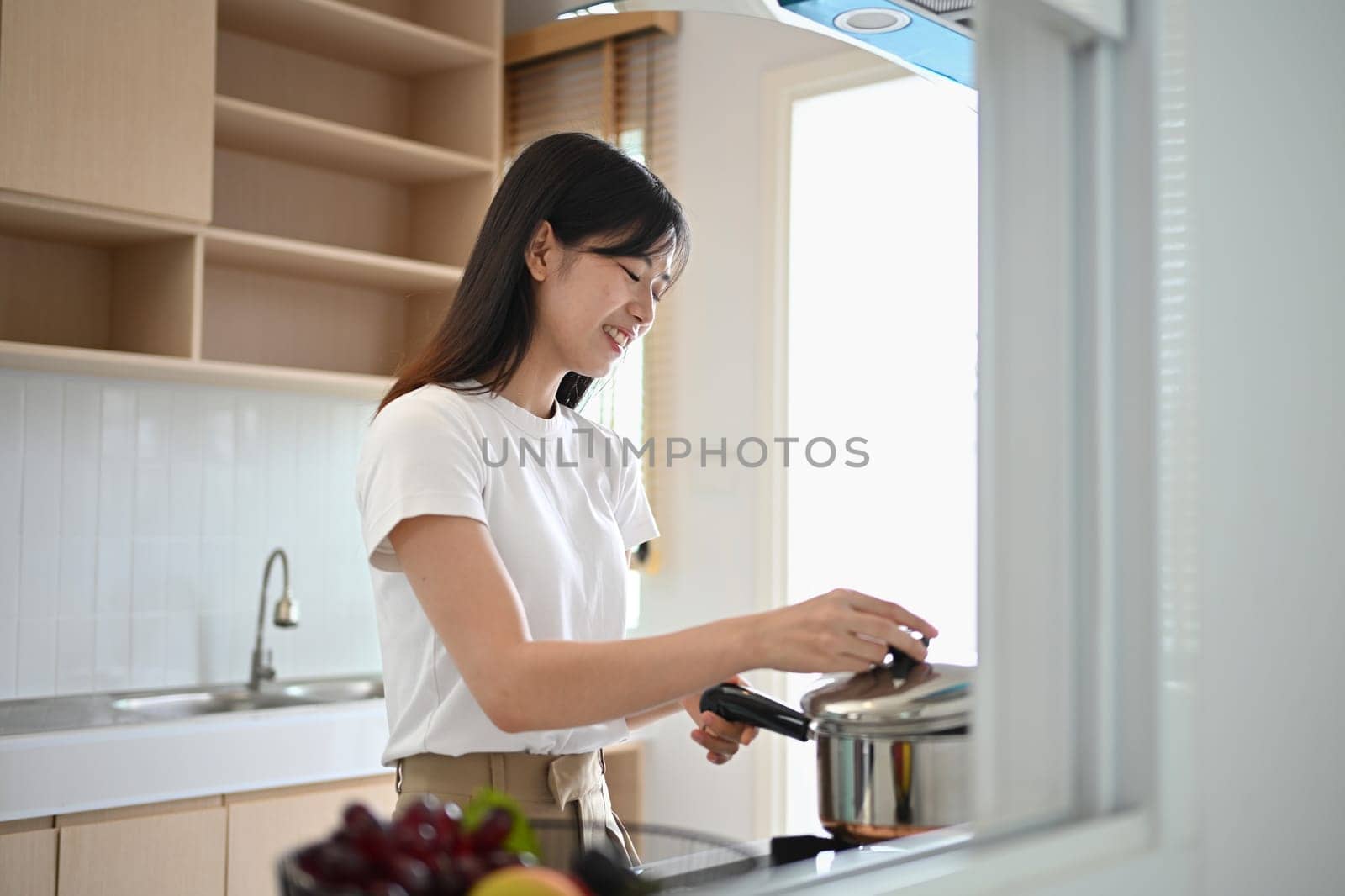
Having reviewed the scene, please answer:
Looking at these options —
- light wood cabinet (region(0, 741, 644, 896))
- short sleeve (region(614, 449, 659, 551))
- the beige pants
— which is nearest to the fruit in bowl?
the beige pants

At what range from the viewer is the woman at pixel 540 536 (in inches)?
43.1

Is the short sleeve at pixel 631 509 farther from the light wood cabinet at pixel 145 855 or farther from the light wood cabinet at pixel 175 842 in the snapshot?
the light wood cabinet at pixel 145 855

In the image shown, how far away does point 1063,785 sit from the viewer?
1.05 meters

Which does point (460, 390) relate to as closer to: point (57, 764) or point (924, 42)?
point (924, 42)

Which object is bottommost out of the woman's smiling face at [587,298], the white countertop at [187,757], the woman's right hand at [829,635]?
the white countertop at [187,757]

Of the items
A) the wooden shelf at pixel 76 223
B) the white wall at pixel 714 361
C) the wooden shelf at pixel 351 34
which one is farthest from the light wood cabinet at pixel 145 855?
the wooden shelf at pixel 351 34

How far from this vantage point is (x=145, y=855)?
231 centimetres

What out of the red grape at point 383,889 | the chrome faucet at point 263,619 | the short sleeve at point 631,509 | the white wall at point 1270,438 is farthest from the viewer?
the chrome faucet at point 263,619

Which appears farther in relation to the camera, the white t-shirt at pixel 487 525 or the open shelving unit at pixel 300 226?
the open shelving unit at pixel 300 226

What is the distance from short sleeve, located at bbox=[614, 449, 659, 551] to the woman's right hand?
0.55 m

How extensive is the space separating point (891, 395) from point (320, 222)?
1492 mm

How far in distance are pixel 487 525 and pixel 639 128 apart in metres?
2.44

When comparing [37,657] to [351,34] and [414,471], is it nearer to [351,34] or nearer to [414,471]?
[351,34]

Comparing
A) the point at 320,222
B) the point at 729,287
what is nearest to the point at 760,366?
the point at 729,287
